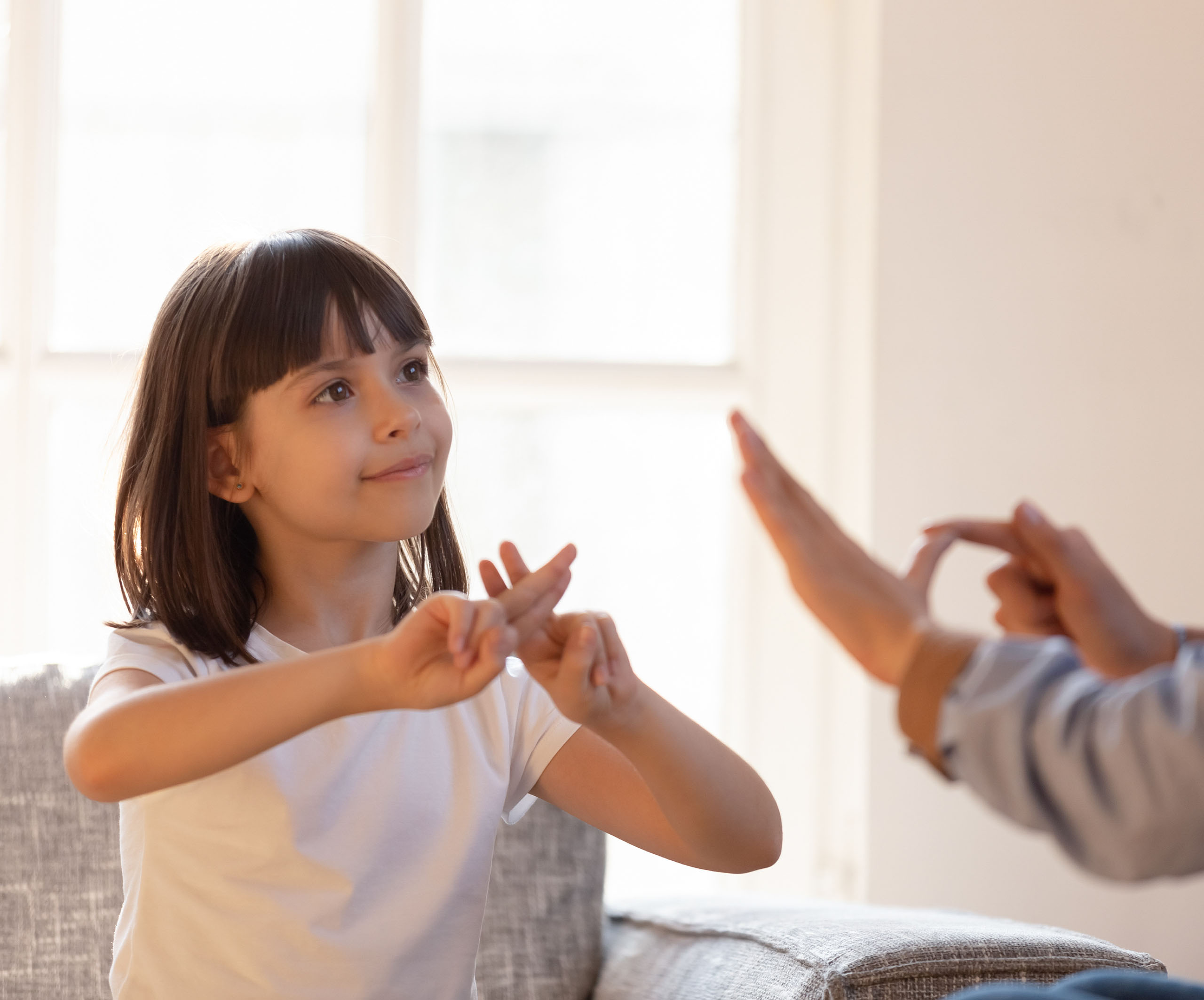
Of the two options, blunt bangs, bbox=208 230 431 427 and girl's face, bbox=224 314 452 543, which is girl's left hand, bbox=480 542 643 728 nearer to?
girl's face, bbox=224 314 452 543

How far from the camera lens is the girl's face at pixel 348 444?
105cm

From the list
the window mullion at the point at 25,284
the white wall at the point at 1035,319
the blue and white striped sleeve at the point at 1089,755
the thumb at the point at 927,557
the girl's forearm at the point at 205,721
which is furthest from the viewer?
the window mullion at the point at 25,284

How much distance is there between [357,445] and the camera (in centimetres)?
105

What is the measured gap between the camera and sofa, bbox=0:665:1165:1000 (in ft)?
3.38

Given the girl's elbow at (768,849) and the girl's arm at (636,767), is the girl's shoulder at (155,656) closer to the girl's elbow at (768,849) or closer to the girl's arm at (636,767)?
the girl's arm at (636,767)

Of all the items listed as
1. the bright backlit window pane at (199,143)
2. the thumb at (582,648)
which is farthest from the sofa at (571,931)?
the bright backlit window pane at (199,143)

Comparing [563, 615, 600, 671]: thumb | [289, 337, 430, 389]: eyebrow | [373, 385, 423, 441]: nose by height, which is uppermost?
[289, 337, 430, 389]: eyebrow

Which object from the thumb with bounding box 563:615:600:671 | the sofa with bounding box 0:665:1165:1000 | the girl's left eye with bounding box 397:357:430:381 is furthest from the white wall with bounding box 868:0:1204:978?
the thumb with bounding box 563:615:600:671

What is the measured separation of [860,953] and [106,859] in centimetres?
73

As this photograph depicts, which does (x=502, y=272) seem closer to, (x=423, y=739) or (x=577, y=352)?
(x=577, y=352)

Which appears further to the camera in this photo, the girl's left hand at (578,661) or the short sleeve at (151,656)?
the short sleeve at (151,656)

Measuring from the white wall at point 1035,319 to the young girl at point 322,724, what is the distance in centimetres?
71

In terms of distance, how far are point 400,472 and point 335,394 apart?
9 cm

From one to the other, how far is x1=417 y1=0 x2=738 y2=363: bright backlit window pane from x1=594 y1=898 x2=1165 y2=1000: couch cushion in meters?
0.93
